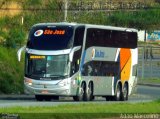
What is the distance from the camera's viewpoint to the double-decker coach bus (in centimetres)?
3997

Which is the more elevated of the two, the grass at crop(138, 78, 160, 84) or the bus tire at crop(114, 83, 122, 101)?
the bus tire at crop(114, 83, 122, 101)

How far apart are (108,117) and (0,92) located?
20.5 meters

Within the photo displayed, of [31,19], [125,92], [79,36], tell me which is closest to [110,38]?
[79,36]

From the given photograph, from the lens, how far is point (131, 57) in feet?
148

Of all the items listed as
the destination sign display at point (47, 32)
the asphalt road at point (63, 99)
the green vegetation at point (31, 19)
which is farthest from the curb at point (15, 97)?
the destination sign display at point (47, 32)

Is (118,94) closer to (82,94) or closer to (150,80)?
(82,94)

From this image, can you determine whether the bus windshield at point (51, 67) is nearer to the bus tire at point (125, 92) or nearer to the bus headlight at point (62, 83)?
the bus headlight at point (62, 83)

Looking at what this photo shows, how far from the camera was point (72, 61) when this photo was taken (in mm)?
40250

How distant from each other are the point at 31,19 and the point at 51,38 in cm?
3486

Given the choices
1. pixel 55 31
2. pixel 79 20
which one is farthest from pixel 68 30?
pixel 79 20

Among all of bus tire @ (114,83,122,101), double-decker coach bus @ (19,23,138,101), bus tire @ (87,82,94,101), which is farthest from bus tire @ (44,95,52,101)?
bus tire @ (114,83,122,101)

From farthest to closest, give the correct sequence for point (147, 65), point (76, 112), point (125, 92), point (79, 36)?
point (147, 65) < point (125, 92) < point (79, 36) < point (76, 112)

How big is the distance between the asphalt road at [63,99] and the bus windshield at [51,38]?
2.82 m

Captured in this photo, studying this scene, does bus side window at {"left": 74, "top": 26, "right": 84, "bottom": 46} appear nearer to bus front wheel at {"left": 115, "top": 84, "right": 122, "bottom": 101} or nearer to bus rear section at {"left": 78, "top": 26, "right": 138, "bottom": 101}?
bus rear section at {"left": 78, "top": 26, "right": 138, "bottom": 101}
